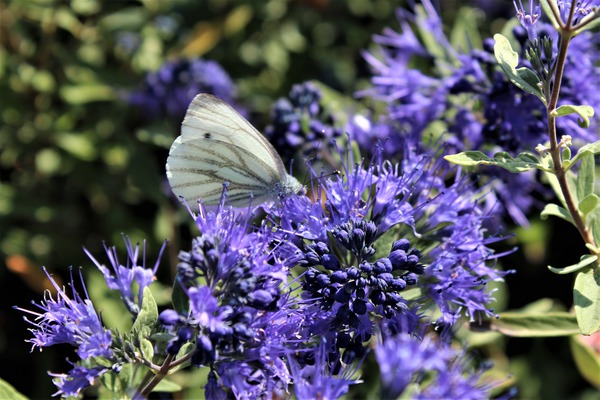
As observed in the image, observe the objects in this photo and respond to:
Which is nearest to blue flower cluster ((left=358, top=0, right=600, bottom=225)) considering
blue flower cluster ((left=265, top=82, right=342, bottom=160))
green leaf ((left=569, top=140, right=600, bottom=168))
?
blue flower cluster ((left=265, top=82, right=342, bottom=160))

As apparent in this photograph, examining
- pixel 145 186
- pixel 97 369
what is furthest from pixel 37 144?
pixel 97 369

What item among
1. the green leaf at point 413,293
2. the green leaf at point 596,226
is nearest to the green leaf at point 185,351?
the green leaf at point 413,293

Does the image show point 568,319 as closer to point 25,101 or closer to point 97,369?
point 97,369

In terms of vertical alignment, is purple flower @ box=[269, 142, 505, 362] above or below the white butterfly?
below

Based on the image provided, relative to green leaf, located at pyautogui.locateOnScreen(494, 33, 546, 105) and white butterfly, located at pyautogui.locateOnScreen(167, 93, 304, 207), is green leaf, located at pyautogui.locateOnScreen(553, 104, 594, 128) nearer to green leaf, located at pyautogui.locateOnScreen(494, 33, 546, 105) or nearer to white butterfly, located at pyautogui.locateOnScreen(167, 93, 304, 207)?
green leaf, located at pyautogui.locateOnScreen(494, 33, 546, 105)

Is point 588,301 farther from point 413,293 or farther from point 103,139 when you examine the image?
point 103,139

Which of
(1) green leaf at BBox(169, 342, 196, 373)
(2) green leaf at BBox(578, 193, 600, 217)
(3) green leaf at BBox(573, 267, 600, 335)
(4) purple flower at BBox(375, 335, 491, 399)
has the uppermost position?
(2) green leaf at BBox(578, 193, 600, 217)

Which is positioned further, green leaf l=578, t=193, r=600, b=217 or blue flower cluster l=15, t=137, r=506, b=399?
green leaf l=578, t=193, r=600, b=217
